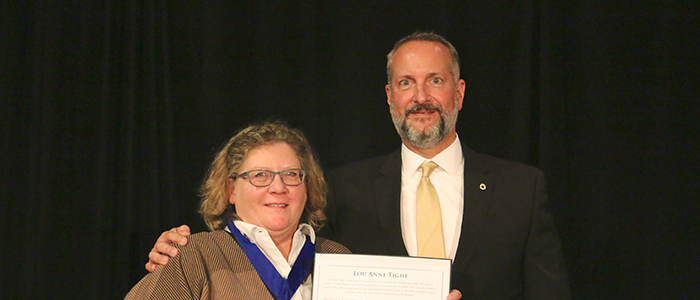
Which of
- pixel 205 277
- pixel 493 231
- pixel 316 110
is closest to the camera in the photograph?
pixel 205 277

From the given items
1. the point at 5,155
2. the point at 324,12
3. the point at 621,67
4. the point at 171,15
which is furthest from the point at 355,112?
the point at 5,155

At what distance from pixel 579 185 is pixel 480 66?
85 cm

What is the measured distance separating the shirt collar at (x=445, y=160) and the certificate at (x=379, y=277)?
1.92 feet

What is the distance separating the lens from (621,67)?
9.88 ft

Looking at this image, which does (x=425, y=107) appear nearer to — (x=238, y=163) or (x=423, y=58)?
(x=423, y=58)

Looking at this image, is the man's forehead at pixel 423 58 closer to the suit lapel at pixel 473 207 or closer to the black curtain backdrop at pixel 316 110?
the suit lapel at pixel 473 207

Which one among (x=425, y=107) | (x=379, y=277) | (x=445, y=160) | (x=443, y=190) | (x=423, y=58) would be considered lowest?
(x=379, y=277)

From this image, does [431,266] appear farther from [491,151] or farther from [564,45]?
[564,45]

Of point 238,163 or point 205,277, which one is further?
point 238,163

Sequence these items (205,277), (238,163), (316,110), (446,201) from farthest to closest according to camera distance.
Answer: (316,110) → (446,201) → (238,163) → (205,277)

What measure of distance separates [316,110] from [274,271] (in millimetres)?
1422

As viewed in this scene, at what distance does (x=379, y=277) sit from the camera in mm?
1874

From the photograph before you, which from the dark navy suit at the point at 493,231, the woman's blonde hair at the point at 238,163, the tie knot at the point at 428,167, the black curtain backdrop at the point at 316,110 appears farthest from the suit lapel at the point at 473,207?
the black curtain backdrop at the point at 316,110

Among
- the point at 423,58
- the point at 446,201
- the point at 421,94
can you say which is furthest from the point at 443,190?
the point at 423,58
